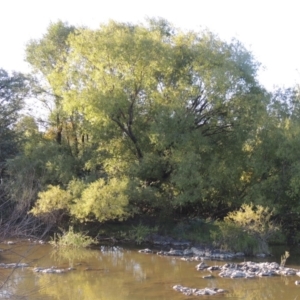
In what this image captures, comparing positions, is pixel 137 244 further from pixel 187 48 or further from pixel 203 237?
pixel 187 48

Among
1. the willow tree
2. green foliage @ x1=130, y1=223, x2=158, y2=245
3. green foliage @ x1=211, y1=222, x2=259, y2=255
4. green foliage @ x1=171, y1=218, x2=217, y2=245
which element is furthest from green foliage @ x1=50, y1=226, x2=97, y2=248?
green foliage @ x1=211, y1=222, x2=259, y2=255

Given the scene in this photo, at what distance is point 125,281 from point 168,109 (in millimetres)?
11064

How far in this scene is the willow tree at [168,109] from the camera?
78.3 ft

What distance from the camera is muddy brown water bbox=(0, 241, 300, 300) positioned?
12969 mm

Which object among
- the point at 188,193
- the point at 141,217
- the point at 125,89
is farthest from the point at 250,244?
the point at 125,89

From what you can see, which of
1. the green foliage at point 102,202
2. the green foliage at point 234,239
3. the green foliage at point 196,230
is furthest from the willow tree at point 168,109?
the green foliage at point 234,239

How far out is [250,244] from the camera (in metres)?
19.9

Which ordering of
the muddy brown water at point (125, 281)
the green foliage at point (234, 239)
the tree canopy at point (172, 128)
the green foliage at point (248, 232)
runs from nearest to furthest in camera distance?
the muddy brown water at point (125, 281) → the green foliage at point (248, 232) → the green foliage at point (234, 239) → the tree canopy at point (172, 128)

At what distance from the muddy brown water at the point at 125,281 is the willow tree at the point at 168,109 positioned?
611 cm

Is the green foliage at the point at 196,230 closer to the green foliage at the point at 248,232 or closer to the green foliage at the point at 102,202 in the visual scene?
the green foliage at the point at 248,232

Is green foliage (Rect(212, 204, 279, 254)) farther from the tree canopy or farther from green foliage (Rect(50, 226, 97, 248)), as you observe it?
green foliage (Rect(50, 226, 97, 248))

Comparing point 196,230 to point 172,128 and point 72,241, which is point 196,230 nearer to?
point 172,128

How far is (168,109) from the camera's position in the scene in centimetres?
2400

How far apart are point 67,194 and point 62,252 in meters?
3.47
